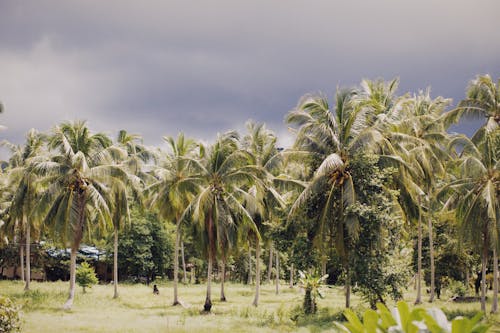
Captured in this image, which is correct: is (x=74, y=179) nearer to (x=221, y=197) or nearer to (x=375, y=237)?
(x=221, y=197)

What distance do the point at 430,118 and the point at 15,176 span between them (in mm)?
23169

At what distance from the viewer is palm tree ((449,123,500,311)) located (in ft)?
55.8

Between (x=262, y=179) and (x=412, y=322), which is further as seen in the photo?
(x=262, y=179)

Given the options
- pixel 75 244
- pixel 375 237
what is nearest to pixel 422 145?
pixel 375 237

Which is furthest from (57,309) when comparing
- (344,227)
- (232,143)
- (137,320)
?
(344,227)

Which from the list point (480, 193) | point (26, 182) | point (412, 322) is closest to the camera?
point (412, 322)

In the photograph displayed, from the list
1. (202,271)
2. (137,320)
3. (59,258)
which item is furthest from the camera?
(202,271)

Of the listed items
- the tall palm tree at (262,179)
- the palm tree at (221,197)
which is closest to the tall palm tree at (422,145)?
the tall palm tree at (262,179)

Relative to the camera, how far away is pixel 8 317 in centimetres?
1034

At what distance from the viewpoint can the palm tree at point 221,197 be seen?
19828mm

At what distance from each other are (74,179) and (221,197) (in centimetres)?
682

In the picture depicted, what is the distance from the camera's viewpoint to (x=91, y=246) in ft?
139

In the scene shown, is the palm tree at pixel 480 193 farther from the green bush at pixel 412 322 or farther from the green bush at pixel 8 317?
the green bush at pixel 412 322

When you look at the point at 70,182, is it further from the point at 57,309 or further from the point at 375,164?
the point at 375,164
